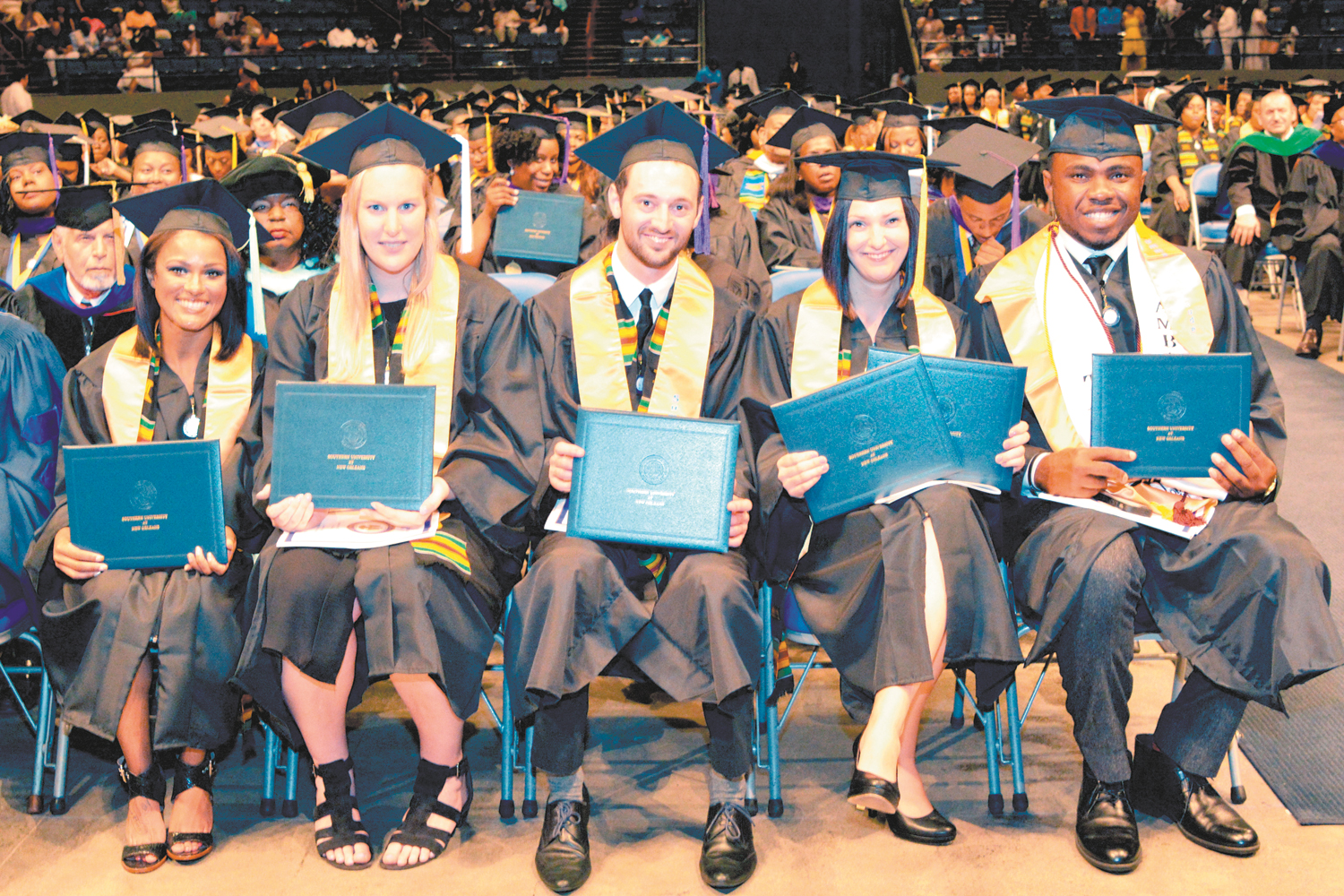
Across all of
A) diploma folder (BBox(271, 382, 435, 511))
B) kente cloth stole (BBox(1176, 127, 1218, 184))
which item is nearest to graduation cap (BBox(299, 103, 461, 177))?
diploma folder (BBox(271, 382, 435, 511))

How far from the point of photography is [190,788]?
9.95ft

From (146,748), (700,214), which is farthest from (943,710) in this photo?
(146,748)

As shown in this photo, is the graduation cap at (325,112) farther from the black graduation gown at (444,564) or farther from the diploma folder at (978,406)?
the diploma folder at (978,406)

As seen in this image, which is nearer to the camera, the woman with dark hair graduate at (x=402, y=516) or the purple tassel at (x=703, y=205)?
the woman with dark hair graduate at (x=402, y=516)

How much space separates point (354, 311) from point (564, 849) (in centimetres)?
154

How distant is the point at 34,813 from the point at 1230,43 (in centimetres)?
2091

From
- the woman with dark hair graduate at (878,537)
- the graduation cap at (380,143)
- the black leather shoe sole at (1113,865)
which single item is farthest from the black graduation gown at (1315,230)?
the graduation cap at (380,143)

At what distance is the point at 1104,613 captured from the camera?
9.25 ft

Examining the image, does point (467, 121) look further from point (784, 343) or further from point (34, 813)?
point (34, 813)

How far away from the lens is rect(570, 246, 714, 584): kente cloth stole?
3.23m

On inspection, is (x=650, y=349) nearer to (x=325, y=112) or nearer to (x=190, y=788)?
(x=190, y=788)

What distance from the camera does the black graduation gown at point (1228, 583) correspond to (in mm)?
2713

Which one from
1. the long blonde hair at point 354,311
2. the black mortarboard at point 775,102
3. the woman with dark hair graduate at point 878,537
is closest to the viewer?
the woman with dark hair graduate at point 878,537

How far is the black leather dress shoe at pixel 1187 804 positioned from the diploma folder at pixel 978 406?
2.78ft
